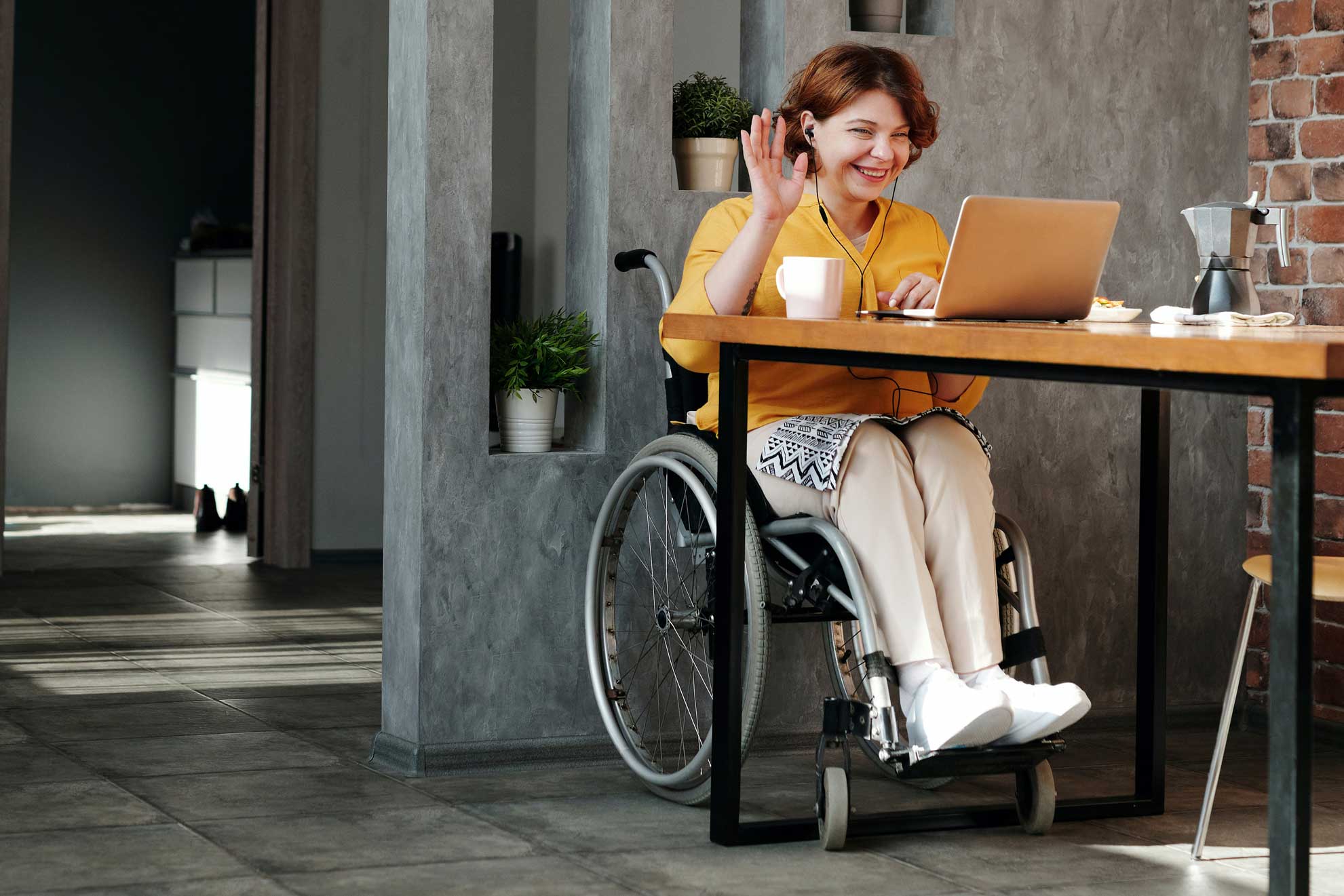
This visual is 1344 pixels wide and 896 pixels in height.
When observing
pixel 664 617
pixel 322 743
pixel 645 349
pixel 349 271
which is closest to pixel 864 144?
pixel 645 349

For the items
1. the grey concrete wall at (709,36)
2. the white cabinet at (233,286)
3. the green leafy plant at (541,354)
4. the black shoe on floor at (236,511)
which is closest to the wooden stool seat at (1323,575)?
the green leafy plant at (541,354)

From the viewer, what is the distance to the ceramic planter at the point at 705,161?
130 inches

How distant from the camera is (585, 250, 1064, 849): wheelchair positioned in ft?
8.23

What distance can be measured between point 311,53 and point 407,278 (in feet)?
9.50

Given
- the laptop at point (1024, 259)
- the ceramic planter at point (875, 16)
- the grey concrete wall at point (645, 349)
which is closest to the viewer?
the laptop at point (1024, 259)

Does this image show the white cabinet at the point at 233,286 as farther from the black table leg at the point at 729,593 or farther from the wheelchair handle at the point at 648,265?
the black table leg at the point at 729,593

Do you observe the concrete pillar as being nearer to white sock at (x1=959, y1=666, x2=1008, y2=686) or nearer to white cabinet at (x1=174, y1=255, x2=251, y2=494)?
white cabinet at (x1=174, y1=255, x2=251, y2=494)

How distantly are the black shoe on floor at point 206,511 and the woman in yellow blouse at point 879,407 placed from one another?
4385 millimetres

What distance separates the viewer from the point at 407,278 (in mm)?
3088

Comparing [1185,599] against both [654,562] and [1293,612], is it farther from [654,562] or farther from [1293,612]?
[1293,612]

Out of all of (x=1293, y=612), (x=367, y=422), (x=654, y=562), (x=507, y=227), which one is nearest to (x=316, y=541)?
(x=367, y=422)

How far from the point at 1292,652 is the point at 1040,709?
70cm

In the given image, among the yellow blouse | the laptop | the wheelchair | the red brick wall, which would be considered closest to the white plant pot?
the wheelchair

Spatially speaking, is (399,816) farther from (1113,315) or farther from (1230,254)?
(1230,254)
